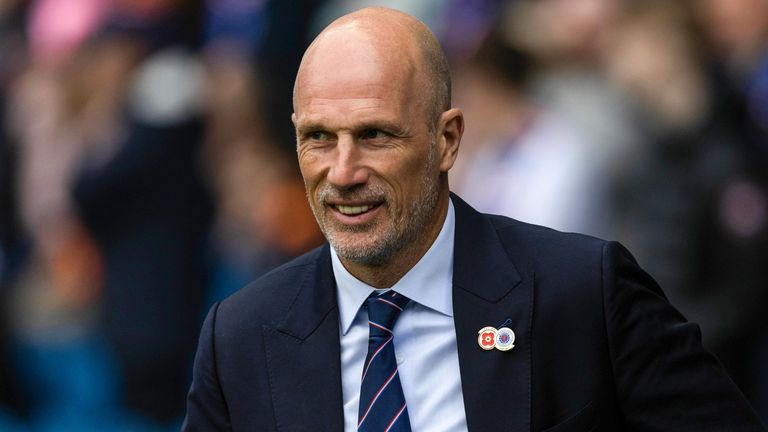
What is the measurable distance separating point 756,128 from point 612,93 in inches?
23.5

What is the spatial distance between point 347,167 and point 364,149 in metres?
0.07

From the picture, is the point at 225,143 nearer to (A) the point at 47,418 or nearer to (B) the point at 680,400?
(A) the point at 47,418

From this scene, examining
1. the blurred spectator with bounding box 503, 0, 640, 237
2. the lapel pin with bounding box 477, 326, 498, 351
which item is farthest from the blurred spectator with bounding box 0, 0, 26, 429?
the lapel pin with bounding box 477, 326, 498, 351

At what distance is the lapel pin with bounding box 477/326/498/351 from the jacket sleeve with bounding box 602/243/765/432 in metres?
0.26

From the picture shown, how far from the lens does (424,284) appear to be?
A: 3402 millimetres

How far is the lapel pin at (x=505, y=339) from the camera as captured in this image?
324 cm

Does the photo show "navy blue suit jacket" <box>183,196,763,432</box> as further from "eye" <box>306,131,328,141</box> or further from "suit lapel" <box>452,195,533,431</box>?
"eye" <box>306,131,328,141</box>

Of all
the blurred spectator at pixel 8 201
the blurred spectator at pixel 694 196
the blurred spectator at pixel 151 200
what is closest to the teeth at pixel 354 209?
the blurred spectator at pixel 694 196

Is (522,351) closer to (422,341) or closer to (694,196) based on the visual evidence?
(422,341)

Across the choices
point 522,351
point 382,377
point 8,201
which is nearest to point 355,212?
point 382,377

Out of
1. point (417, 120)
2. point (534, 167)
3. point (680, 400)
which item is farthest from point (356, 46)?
point (534, 167)

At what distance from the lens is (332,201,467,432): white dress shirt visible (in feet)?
10.8

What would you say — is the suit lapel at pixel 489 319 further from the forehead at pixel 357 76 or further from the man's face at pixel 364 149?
the forehead at pixel 357 76

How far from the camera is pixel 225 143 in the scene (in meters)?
6.95
